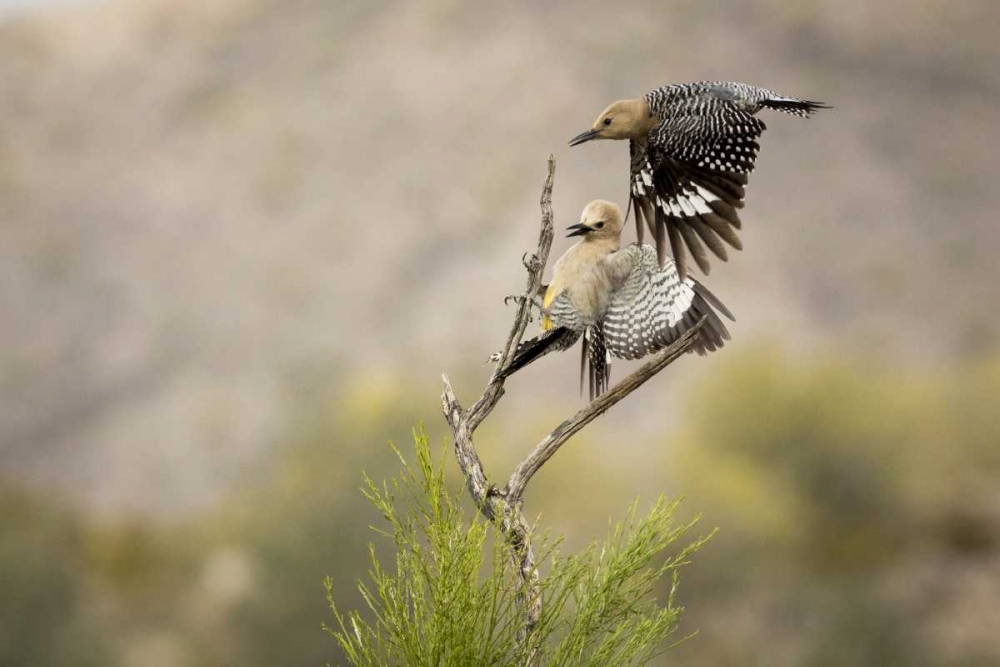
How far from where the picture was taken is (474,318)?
322 inches

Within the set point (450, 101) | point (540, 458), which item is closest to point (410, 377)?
point (450, 101)

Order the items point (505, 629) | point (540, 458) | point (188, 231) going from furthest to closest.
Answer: point (188, 231)
point (540, 458)
point (505, 629)

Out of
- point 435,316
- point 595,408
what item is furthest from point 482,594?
point 435,316

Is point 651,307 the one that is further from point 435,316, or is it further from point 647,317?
point 435,316

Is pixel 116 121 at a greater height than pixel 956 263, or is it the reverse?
pixel 116 121

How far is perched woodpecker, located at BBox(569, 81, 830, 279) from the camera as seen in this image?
9.18 ft

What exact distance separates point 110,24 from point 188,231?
1894 mm

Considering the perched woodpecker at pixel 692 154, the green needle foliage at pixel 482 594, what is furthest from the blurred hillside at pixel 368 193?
the green needle foliage at pixel 482 594

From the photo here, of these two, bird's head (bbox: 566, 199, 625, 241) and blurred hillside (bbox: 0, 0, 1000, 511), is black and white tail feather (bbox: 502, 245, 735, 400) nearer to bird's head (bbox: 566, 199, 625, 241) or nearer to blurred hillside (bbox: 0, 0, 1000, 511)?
bird's head (bbox: 566, 199, 625, 241)

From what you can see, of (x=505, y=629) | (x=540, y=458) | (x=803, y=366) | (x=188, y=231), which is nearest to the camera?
(x=505, y=629)

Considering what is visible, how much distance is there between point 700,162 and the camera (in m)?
2.82

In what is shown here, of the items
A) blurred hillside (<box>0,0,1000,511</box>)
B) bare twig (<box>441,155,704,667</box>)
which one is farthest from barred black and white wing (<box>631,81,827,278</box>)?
blurred hillside (<box>0,0,1000,511</box>)

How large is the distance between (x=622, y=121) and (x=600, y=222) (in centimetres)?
28

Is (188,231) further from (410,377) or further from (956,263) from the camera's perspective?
(956,263)
